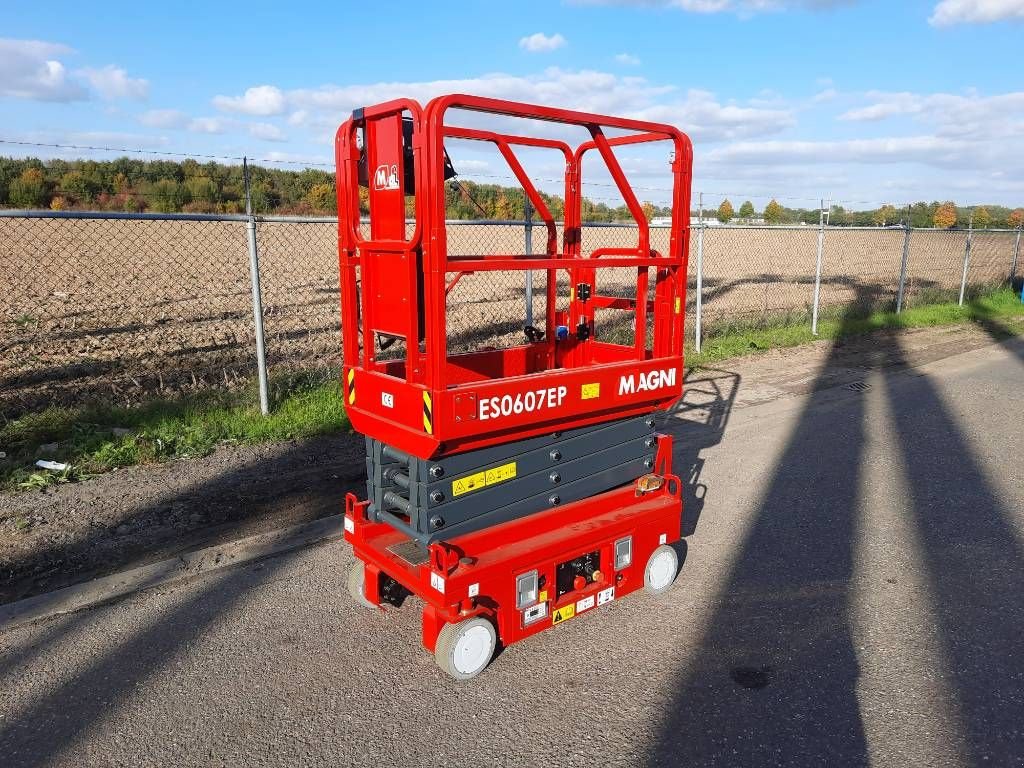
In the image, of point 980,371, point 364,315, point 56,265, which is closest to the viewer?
point 364,315

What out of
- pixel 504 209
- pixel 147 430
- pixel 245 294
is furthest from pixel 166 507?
pixel 245 294

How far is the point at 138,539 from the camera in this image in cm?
439

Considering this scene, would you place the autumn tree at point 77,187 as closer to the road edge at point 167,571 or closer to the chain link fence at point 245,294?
the chain link fence at point 245,294

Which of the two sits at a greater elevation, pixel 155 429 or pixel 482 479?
pixel 482 479

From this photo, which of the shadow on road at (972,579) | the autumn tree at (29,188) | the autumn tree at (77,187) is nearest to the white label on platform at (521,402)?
the shadow on road at (972,579)

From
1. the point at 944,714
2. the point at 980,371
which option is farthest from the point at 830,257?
the point at 944,714

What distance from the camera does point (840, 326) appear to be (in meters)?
12.2

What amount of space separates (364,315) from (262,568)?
1687 millimetres

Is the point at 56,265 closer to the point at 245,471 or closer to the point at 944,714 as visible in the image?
the point at 245,471

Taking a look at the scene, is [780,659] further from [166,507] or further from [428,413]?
[166,507]

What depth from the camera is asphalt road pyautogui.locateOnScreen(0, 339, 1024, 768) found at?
9.14ft

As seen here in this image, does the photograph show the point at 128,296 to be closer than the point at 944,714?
No

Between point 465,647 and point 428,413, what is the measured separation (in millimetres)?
1025

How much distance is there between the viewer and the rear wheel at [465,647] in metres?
3.12
